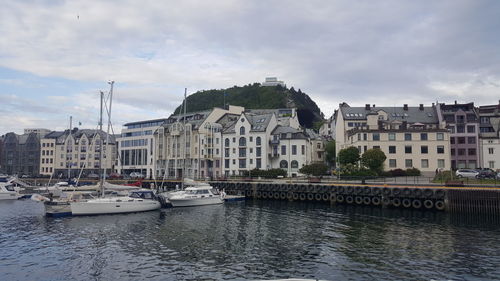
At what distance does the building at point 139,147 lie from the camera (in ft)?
405

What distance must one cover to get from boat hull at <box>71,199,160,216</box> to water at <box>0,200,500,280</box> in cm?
170

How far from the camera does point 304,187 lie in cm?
6625

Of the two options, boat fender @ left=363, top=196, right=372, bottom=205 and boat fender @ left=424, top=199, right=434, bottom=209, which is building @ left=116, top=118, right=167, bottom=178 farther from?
boat fender @ left=424, top=199, right=434, bottom=209

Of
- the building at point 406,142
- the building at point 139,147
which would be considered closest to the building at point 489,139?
the building at point 406,142

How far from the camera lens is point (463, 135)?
9388cm

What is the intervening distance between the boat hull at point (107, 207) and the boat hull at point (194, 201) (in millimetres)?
5914

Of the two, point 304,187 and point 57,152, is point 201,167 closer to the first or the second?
point 304,187

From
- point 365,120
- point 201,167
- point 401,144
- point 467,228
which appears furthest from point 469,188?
point 201,167

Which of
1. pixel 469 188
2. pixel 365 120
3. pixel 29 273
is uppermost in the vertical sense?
pixel 365 120

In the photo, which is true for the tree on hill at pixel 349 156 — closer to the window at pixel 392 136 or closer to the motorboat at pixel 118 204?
the window at pixel 392 136

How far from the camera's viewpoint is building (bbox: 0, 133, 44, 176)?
154 meters

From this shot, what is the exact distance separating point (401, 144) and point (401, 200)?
105ft

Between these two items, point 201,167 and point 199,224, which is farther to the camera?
point 201,167

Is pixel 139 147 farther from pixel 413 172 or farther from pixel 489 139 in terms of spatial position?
pixel 489 139
